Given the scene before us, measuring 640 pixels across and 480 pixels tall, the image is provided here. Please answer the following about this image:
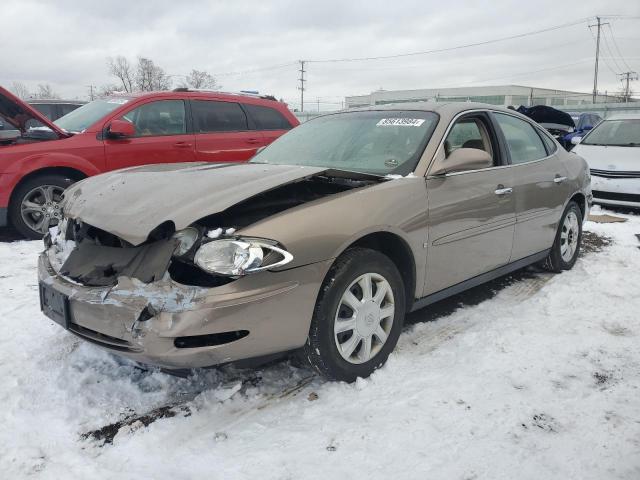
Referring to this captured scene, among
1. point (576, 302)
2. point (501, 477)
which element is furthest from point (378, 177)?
point (576, 302)

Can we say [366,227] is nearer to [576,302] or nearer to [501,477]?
[501,477]

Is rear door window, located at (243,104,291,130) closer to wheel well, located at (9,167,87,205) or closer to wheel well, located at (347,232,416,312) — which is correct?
wheel well, located at (9,167,87,205)

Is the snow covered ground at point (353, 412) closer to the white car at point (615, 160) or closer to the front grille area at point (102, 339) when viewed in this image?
the front grille area at point (102, 339)

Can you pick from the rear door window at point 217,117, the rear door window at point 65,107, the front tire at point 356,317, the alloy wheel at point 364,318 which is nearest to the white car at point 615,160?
the rear door window at point 217,117

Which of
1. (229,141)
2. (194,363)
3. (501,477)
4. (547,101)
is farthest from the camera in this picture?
(547,101)

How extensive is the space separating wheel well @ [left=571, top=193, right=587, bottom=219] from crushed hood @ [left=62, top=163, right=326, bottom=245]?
10.6ft

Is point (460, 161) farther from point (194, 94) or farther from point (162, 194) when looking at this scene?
point (194, 94)

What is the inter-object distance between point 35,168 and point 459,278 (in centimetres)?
461

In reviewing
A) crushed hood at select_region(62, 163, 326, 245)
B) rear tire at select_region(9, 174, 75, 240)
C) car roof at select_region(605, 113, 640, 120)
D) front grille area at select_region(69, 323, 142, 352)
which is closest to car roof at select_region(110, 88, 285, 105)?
rear tire at select_region(9, 174, 75, 240)

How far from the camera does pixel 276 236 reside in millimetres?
2336

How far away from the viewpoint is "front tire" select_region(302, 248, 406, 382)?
256cm

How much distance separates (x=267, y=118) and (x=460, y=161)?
4578 millimetres

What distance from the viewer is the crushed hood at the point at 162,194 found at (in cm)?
239

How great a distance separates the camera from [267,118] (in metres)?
7.28
